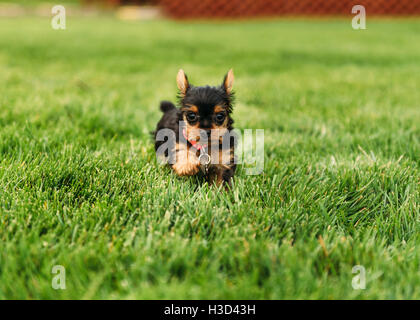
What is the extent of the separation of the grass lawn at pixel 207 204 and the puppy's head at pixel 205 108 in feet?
1.18

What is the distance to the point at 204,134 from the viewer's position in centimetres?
227

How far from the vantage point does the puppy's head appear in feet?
7.39

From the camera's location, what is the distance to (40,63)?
729 cm

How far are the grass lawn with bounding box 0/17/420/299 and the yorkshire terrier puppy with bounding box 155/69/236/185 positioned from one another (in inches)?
4.3

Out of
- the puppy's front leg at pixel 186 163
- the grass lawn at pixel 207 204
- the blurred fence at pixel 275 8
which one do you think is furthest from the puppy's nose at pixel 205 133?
the blurred fence at pixel 275 8

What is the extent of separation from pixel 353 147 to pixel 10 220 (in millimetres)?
2708

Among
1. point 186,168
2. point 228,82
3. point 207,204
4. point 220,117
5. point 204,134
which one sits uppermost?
point 228,82

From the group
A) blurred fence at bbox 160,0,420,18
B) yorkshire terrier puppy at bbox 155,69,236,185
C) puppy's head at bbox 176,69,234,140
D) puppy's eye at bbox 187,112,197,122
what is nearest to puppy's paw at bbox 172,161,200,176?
yorkshire terrier puppy at bbox 155,69,236,185

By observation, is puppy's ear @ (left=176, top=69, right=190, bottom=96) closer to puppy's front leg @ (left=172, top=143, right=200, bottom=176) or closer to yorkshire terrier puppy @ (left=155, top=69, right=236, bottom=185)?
yorkshire terrier puppy @ (left=155, top=69, right=236, bottom=185)

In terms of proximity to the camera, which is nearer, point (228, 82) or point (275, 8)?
point (228, 82)

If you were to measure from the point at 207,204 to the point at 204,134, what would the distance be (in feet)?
1.52

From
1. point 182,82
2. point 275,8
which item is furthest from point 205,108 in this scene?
point 275,8

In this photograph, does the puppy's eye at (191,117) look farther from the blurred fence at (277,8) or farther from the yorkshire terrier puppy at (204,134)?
the blurred fence at (277,8)

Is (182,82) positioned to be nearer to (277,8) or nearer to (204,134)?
(204,134)
